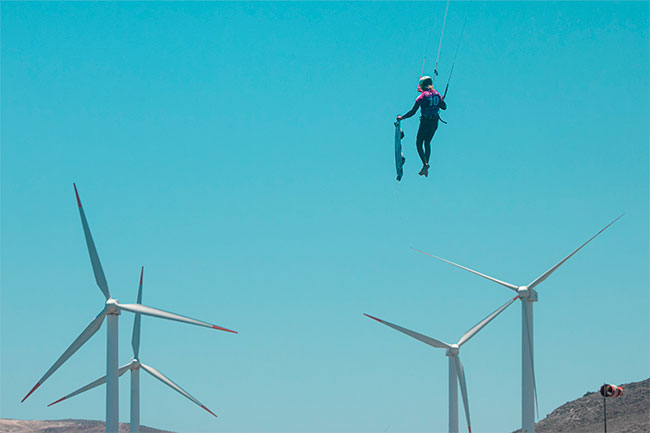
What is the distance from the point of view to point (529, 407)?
77.8 meters

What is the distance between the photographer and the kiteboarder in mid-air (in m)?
60.0

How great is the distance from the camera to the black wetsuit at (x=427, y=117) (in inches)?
2361

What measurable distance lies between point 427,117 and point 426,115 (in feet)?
0.39

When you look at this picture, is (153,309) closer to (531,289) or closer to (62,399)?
(62,399)

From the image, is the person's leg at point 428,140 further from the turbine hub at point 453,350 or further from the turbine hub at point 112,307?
the turbine hub at point 453,350

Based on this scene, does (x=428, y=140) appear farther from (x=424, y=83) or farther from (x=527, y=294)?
(x=527, y=294)

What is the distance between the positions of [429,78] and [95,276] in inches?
997

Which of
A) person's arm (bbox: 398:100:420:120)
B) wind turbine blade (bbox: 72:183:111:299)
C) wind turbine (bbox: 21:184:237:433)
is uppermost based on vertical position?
person's arm (bbox: 398:100:420:120)

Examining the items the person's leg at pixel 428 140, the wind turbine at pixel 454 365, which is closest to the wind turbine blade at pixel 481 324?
the wind turbine at pixel 454 365

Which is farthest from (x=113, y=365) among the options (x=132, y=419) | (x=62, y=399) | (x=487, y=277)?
(x=487, y=277)

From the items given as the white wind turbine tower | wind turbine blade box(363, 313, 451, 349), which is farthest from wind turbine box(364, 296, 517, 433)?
the white wind turbine tower

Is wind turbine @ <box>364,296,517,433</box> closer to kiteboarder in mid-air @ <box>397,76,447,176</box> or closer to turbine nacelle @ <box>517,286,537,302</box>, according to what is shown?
turbine nacelle @ <box>517,286,537,302</box>

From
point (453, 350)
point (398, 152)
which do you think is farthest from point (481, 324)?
point (398, 152)

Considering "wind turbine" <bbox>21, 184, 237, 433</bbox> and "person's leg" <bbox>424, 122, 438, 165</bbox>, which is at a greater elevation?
"person's leg" <bbox>424, 122, 438, 165</bbox>
